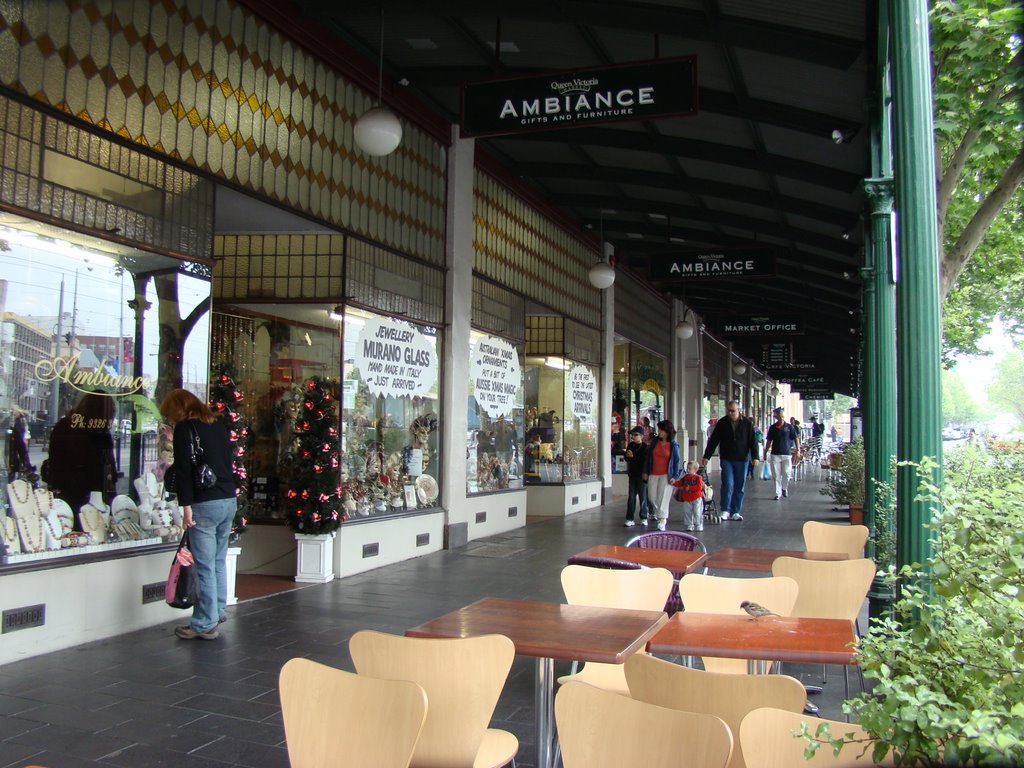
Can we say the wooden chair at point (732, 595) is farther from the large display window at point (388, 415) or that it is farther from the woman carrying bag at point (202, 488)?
the large display window at point (388, 415)

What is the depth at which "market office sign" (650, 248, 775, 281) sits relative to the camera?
12.6 meters

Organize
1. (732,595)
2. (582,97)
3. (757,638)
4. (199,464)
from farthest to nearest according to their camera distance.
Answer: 1. (582,97)
2. (199,464)
3. (732,595)
4. (757,638)

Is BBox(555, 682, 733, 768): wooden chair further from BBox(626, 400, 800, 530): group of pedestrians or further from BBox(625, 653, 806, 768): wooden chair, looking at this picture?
BBox(626, 400, 800, 530): group of pedestrians

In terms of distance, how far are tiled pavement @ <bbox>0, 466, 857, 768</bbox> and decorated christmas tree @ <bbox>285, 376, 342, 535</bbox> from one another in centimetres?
A: 64

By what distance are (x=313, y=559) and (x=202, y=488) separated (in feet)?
8.08

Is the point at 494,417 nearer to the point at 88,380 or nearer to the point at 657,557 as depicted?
the point at 657,557

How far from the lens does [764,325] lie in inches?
811

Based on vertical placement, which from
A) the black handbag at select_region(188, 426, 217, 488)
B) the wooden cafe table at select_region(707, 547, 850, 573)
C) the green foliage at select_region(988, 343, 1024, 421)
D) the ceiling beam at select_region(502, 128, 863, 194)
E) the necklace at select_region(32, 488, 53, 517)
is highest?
the ceiling beam at select_region(502, 128, 863, 194)

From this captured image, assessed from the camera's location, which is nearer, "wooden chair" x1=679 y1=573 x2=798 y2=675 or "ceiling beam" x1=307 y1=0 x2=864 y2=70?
"wooden chair" x1=679 y1=573 x2=798 y2=675

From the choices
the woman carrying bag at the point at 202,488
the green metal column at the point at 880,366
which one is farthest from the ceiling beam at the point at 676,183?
the woman carrying bag at the point at 202,488

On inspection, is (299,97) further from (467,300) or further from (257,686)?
(257,686)

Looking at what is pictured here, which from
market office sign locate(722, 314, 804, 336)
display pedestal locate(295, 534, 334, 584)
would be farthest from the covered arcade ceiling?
display pedestal locate(295, 534, 334, 584)

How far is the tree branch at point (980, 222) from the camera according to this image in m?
6.42

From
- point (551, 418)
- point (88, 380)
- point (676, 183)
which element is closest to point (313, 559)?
point (88, 380)
